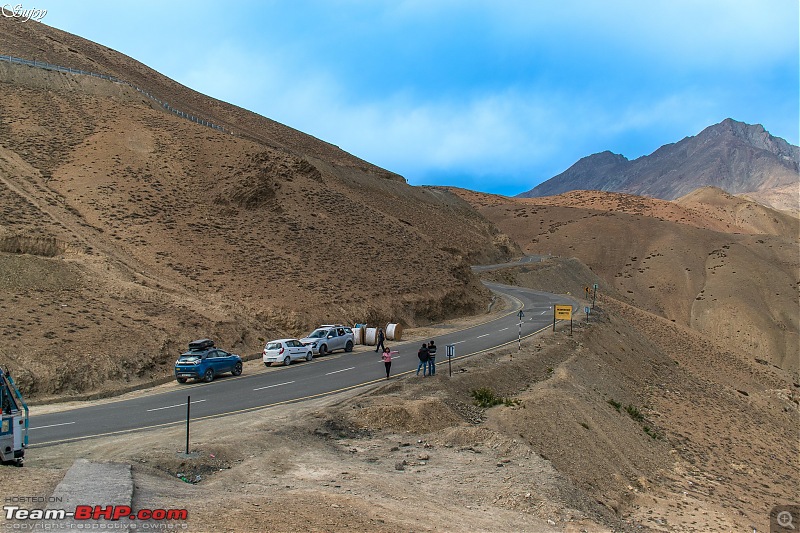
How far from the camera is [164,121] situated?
5828 centimetres

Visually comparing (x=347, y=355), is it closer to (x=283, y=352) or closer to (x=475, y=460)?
(x=283, y=352)

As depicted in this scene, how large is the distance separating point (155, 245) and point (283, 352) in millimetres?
15149

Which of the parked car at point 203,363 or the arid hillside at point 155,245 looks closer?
the parked car at point 203,363

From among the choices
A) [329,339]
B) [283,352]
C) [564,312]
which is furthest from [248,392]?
[564,312]

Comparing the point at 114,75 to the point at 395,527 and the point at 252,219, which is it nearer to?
the point at 252,219

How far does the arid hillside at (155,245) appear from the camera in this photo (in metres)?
27.0

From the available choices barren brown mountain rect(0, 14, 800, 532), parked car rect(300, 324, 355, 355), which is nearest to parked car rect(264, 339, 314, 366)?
parked car rect(300, 324, 355, 355)

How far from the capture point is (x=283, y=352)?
29375 millimetres

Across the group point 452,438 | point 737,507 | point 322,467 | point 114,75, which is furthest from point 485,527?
point 114,75

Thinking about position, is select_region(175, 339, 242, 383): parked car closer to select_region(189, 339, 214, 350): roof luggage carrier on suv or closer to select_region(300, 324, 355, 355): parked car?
select_region(189, 339, 214, 350): roof luggage carrier on suv

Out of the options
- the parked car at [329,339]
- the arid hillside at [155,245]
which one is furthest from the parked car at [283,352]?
the arid hillside at [155,245]

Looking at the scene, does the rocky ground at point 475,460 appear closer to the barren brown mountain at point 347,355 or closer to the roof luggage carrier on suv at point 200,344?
the barren brown mountain at point 347,355

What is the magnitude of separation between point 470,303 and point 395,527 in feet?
131

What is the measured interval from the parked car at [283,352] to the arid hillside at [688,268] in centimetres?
4436
